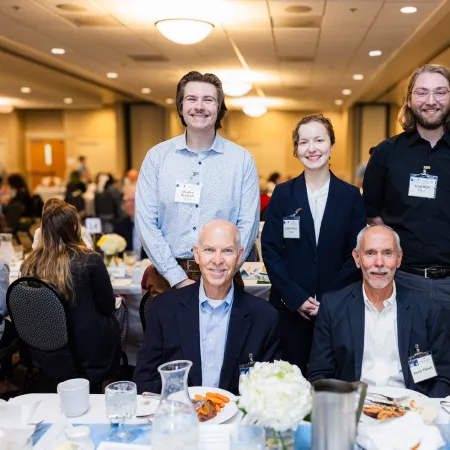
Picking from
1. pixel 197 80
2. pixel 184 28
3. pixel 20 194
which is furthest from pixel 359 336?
pixel 20 194

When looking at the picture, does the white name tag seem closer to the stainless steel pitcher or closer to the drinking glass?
the stainless steel pitcher

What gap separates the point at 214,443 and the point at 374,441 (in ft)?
1.43

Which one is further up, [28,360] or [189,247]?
[189,247]

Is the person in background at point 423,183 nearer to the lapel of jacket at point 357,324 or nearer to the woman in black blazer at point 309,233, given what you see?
the woman in black blazer at point 309,233

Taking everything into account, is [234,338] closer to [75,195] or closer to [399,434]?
[399,434]

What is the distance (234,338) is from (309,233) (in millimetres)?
708

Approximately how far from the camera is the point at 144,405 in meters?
1.88

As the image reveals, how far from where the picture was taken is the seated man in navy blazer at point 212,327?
2.25 metres

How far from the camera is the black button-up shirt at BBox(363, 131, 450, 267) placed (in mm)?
2713

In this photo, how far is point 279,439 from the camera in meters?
1.42

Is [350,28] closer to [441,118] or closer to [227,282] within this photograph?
[441,118]

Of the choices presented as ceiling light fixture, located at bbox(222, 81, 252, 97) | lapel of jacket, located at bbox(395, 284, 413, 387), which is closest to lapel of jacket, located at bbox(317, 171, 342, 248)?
lapel of jacket, located at bbox(395, 284, 413, 387)

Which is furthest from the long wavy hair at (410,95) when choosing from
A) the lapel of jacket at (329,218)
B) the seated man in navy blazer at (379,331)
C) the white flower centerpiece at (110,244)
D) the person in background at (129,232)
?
the person in background at (129,232)

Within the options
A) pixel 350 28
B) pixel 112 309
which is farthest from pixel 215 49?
pixel 112 309
